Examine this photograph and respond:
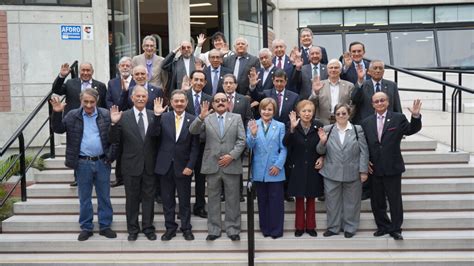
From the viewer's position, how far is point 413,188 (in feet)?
26.9

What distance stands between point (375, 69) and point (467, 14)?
43.3 feet

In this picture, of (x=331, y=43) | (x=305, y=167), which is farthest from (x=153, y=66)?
(x=331, y=43)

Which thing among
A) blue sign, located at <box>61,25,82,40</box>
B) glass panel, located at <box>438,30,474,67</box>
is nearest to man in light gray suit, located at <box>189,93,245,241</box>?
blue sign, located at <box>61,25,82,40</box>

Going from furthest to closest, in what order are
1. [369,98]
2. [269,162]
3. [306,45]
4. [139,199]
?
1. [306,45]
2. [369,98]
3. [139,199]
4. [269,162]

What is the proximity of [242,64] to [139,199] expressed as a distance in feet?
8.41

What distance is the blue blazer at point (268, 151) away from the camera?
721 centimetres

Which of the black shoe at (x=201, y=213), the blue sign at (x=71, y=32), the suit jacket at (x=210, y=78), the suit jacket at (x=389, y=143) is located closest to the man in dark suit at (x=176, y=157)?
the black shoe at (x=201, y=213)

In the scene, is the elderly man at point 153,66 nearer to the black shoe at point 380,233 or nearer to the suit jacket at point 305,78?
the suit jacket at point 305,78

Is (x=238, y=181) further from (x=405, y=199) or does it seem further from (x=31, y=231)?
(x=31, y=231)

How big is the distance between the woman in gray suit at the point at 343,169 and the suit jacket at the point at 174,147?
157 cm

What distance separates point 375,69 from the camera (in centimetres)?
766

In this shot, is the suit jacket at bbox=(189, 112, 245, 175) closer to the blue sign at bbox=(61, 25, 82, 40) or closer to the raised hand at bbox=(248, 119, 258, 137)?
the raised hand at bbox=(248, 119, 258, 137)

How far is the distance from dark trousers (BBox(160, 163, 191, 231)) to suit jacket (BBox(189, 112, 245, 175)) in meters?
0.31

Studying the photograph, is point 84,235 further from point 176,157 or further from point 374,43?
point 374,43
